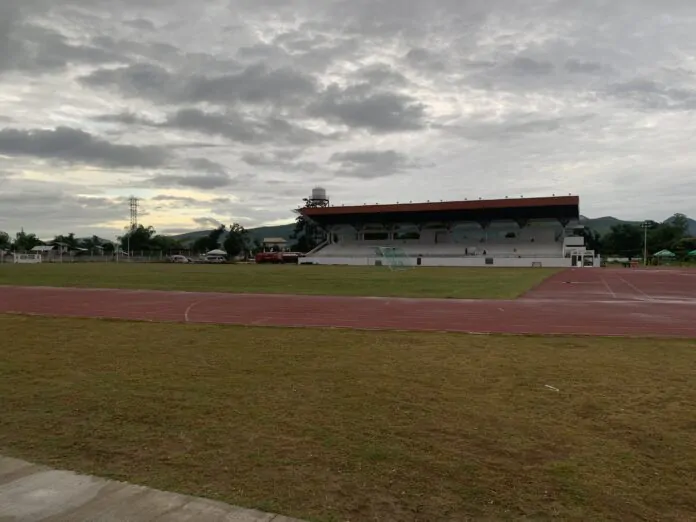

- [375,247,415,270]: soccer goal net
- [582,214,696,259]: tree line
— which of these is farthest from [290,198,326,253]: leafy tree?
[582,214,696,259]: tree line

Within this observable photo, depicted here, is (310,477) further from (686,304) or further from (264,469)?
(686,304)

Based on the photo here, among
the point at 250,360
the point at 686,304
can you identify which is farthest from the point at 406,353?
the point at 686,304

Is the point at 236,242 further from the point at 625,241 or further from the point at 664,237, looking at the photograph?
the point at 664,237

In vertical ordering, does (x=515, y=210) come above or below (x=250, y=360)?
above

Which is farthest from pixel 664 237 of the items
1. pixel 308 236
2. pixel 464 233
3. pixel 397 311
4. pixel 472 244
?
pixel 397 311

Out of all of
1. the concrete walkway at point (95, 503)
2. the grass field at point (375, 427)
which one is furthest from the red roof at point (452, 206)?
the concrete walkway at point (95, 503)

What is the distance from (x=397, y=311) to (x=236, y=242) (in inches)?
4891

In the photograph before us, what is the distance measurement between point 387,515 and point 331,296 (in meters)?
19.3

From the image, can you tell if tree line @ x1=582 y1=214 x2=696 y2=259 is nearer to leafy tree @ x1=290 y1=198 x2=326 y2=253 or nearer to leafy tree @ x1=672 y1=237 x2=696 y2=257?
leafy tree @ x1=672 y1=237 x2=696 y2=257

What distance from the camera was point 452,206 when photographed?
76312 mm

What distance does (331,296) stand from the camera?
2272 centimetres

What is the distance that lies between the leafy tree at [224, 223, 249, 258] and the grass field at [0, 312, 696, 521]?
130 metres

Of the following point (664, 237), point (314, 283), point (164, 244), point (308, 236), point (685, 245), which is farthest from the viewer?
point (164, 244)

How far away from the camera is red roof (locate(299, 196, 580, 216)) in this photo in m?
70.3
